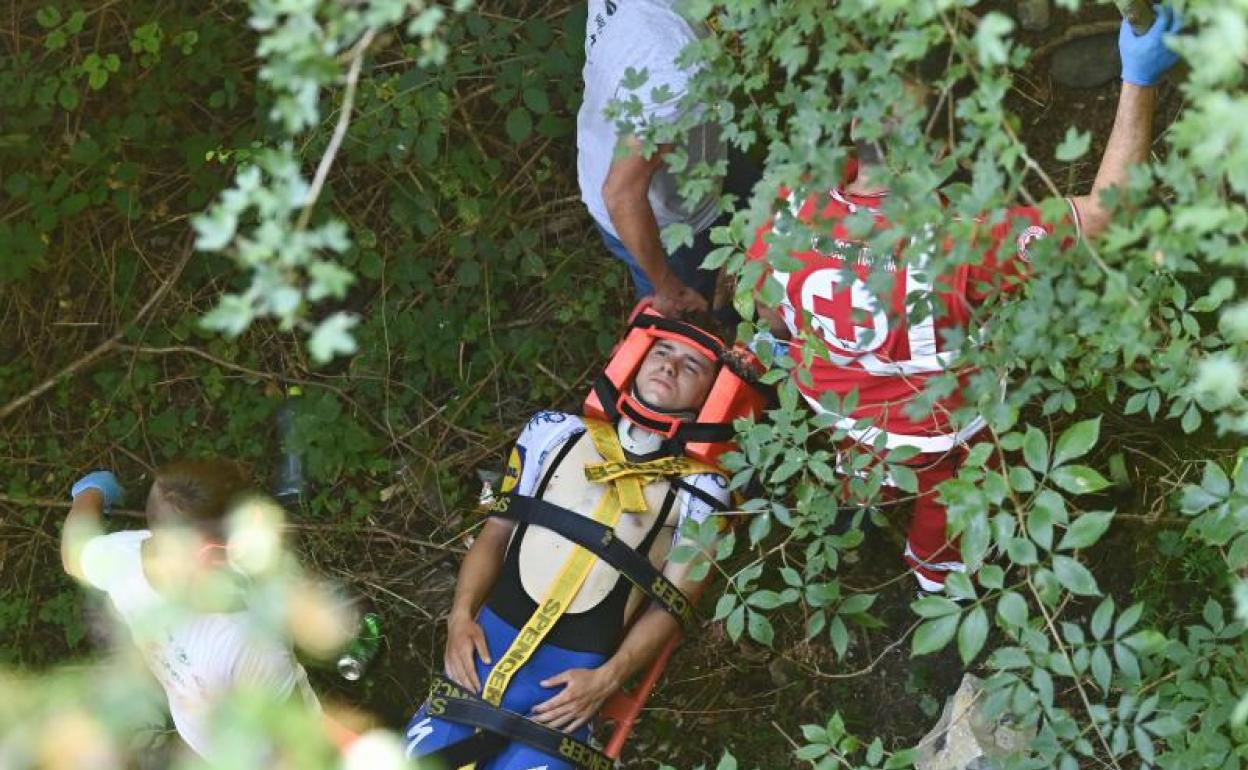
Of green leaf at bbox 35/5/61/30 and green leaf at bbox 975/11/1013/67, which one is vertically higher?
green leaf at bbox 975/11/1013/67

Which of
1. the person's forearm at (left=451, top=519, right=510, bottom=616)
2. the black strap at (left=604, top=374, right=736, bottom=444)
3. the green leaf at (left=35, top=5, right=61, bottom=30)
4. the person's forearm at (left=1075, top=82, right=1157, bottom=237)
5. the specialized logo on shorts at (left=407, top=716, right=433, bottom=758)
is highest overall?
the person's forearm at (left=1075, top=82, right=1157, bottom=237)

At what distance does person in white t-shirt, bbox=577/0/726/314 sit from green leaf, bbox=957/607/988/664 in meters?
0.87

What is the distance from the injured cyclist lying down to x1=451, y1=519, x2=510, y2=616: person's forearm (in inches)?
2.7

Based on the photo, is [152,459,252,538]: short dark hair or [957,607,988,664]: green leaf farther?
[152,459,252,538]: short dark hair

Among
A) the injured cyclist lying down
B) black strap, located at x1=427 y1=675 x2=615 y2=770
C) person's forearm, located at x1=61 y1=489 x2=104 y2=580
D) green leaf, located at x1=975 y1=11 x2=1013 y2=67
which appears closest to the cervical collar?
the injured cyclist lying down

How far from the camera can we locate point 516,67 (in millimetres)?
3869

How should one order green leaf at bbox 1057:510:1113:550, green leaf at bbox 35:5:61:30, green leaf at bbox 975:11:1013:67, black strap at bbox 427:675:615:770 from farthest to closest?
1. green leaf at bbox 35:5:61:30
2. black strap at bbox 427:675:615:770
3. green leaf at bbox 1057:510:1113:550
4. green leaf at bbox 975:11:1013:67

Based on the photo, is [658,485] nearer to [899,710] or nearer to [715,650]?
[715,650]

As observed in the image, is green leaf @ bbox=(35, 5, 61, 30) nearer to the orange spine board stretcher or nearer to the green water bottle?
the green water bottle

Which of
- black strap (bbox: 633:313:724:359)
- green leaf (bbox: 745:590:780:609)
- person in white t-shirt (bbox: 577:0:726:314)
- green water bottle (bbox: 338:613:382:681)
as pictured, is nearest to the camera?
green leaf (bbox: 745:590:780:609)

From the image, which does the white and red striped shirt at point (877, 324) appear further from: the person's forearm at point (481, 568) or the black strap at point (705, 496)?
the person's forearm at point (481, 568)

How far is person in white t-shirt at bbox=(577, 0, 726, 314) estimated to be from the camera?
271 centimetres

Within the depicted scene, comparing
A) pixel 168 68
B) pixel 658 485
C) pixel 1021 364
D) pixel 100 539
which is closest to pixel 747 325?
pixel 1021 364

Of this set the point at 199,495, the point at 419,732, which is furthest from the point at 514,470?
the point at 199,495
